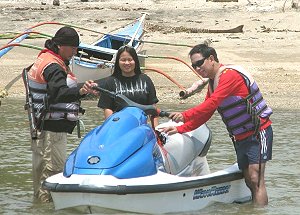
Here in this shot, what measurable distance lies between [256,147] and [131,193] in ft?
4.31

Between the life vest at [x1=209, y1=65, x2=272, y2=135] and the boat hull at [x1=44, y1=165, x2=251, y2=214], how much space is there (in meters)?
0.52

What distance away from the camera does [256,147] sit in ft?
25.3

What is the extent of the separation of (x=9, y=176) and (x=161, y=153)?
2781 millimetres

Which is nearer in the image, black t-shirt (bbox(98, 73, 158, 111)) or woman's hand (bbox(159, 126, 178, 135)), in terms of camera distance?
woman's hand (bbox(159, 126, 178, 135))

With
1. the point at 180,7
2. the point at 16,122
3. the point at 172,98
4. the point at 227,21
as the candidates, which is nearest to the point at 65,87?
the point at 16,122

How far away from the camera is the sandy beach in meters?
18.5

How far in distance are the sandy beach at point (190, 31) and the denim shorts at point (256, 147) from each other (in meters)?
8.61

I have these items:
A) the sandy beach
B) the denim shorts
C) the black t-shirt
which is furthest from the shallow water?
the sandy beach

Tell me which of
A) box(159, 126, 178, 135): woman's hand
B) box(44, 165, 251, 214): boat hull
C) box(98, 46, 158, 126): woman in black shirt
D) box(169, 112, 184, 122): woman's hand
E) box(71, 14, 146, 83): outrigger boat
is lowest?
box(71, 14, 146, 83): outrigger boat

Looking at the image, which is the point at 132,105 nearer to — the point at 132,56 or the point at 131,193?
the point at 132,56

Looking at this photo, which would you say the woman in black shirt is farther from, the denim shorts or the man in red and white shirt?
the denim shorts

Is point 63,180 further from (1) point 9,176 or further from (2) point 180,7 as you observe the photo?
(2) point 180,7

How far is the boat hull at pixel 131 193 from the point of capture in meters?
6.93

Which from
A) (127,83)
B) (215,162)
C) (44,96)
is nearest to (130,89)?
(127,83)
